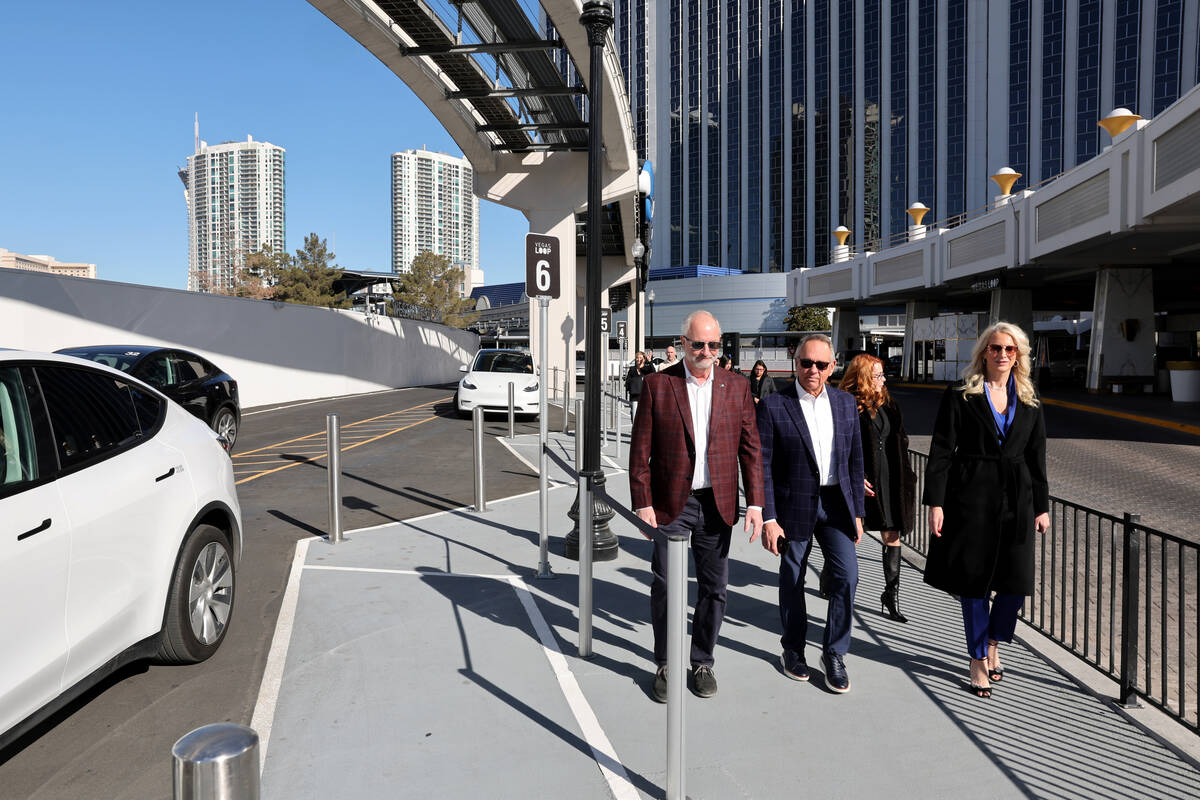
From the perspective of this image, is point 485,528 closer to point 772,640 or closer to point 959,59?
point 772,640

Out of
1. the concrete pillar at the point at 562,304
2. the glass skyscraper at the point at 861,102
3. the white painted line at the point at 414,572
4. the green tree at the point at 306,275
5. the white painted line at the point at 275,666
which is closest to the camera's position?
the white painted line at the point at 275,666

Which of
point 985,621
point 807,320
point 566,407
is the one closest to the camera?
point 985,621

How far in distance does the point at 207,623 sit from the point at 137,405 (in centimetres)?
122

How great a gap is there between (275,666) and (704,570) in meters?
2.35

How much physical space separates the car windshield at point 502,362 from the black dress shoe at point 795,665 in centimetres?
1434

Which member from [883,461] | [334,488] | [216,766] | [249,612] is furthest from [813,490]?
[334,488]

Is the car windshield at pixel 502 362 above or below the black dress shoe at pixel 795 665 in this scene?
above

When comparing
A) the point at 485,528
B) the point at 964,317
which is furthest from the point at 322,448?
the point at 964,317

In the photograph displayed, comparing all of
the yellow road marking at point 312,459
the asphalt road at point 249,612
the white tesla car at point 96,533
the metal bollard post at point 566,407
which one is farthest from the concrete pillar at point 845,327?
the white tesla car at point 96,533

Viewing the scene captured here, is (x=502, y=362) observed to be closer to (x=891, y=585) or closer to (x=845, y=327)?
(x=891, y=585)

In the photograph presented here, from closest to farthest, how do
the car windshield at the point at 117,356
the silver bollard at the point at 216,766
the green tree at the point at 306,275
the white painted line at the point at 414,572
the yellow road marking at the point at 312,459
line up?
1. the silver bollard at the point at 216,766
2. the white painted line at the point at 414,572
3. the car windshield at the point at 117,356
4. the yellow road marking at the point at 312,459
5. the green tree at the point at 306,275

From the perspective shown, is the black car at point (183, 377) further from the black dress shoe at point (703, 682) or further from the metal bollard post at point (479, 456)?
the black dress shoe at point (703, 682)

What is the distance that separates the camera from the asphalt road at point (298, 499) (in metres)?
3.18

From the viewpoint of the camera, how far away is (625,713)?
360cm
